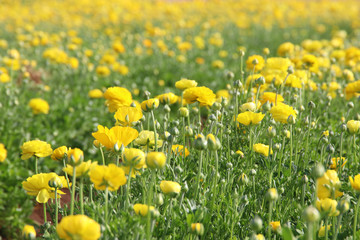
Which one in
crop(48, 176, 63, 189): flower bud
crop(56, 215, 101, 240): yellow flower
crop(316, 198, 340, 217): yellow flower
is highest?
crop(56, 215, 101, 240): yellow flower

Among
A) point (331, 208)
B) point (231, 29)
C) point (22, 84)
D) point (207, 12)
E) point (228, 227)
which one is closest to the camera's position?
point (331, 208)

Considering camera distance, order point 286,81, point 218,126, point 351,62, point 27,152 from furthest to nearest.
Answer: point 351,62
point 286,81
point 218,126
point 27,152

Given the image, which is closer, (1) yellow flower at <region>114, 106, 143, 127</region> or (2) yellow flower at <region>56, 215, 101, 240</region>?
(2) yellow flower at <region>56, 215, 101, 240</region>

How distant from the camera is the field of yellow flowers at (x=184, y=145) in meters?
1.40

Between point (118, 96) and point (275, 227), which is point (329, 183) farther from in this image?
point (118, 96)

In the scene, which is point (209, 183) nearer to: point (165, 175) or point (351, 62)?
point (165, 175)

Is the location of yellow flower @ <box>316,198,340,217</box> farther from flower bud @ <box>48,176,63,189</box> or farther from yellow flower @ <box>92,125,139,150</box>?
flower bud @ <box>48,176,63,189</box>

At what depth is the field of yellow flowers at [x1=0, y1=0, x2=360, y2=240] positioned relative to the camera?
4.59ft

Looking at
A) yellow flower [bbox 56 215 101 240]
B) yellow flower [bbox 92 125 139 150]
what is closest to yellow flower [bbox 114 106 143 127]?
yellow flower [bbox 92 125 139 150]

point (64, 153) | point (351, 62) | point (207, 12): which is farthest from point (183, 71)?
point (207, 12)

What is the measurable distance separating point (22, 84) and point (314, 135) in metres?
3.28

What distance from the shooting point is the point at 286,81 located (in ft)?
7.91

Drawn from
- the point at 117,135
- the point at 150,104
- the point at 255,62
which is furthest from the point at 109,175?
the point at 255,62

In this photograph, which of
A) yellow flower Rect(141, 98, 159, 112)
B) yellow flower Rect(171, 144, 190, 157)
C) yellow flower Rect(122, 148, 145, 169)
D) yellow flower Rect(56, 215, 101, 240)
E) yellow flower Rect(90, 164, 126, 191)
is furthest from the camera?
yellow flower Rect(171, 144, 190, 157)
